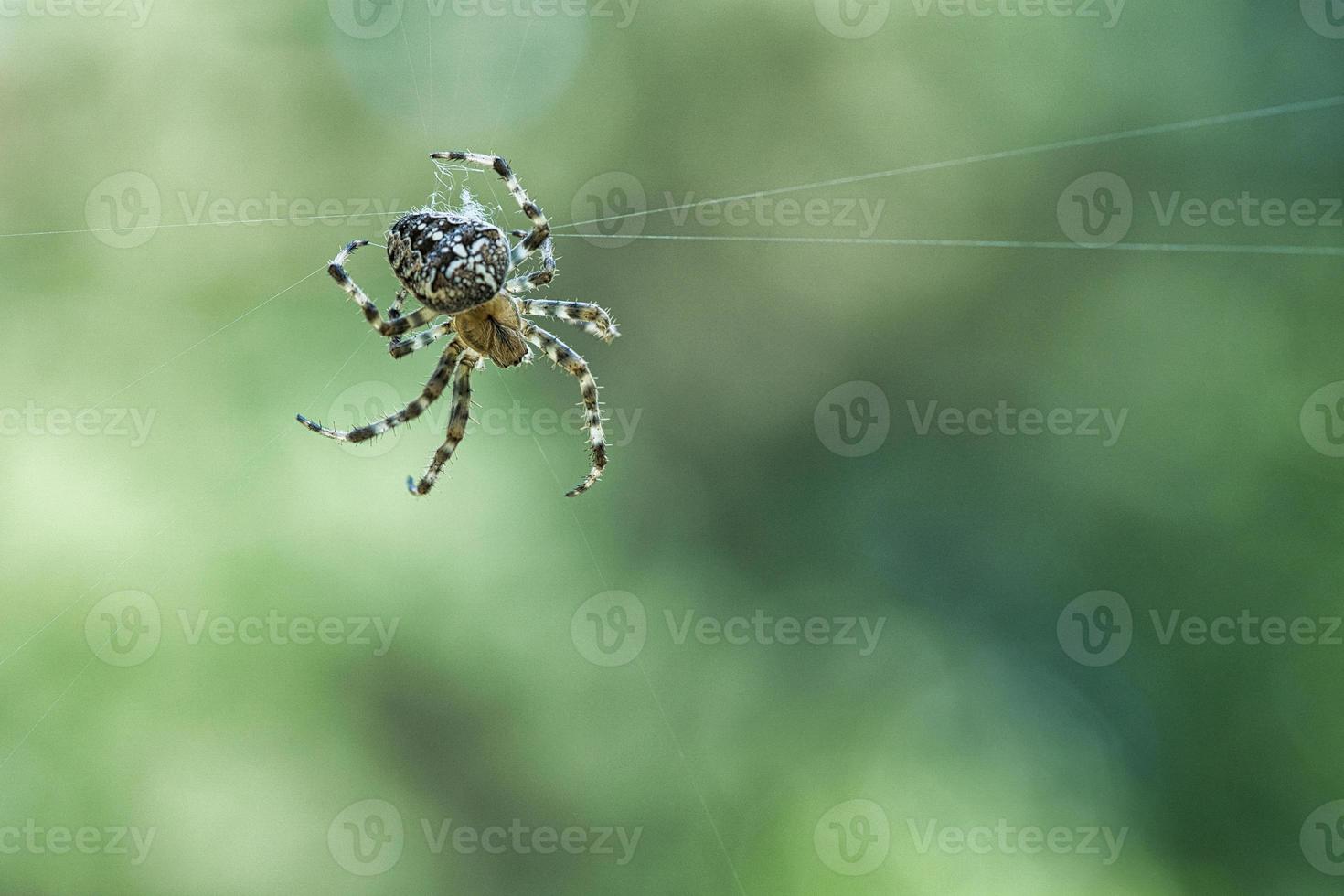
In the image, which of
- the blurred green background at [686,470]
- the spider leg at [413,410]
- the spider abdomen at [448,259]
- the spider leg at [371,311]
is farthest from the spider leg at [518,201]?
the blurred green background at [686,470]

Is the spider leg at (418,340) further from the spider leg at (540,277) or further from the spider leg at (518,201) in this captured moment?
the spider leg at (518,201)

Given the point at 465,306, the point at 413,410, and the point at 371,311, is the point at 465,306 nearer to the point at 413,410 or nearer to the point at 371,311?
the point at 371,311

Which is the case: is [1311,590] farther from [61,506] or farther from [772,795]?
[61,506]

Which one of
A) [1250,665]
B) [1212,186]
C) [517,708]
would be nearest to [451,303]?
[517,708]

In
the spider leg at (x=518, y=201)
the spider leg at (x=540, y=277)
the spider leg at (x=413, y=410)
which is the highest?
the spider leg at (x=518, y=201)

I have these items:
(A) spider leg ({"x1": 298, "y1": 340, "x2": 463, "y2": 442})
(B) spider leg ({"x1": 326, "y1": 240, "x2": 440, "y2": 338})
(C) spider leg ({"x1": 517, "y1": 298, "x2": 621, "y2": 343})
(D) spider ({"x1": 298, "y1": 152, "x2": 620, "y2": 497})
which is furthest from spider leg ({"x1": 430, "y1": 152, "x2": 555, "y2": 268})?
(A) spider leg ({"x1": 298, "y1": 340, "x2": 463, "y2": 442})

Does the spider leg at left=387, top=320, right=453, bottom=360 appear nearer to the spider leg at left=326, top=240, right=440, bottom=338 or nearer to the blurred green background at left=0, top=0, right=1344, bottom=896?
the spider leg at left=326, top=240, right=440, bottom=338

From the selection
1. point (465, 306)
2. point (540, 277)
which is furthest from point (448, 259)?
point (540, 277)
